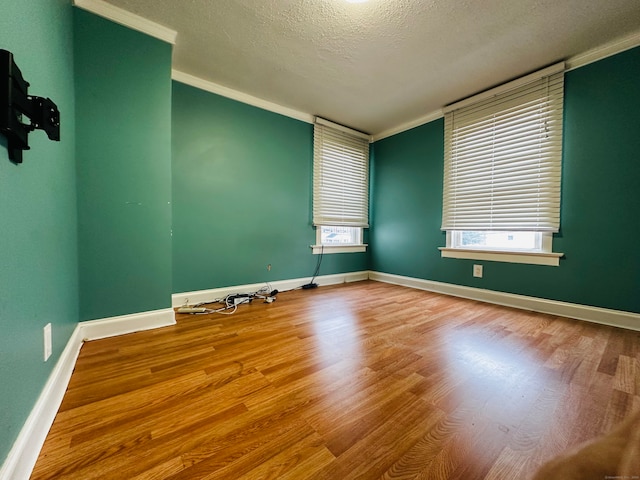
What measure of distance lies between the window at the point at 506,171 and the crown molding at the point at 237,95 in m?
1.88

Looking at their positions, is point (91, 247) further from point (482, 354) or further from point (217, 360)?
point (482, 354)

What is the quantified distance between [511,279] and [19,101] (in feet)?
11.5

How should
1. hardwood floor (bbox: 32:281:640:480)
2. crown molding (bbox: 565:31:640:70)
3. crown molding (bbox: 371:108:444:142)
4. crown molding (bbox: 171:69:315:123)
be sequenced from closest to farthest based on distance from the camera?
hardwood floor (bbox: 32:281:640:480), crown molding (bbox: 565:31:640:70), crown molding (bbox: 171:69:315:123), crown molding (bbox: 371:108:444:142)

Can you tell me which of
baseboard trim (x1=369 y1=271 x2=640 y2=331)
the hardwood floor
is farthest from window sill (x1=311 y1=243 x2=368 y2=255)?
the hardwood floor

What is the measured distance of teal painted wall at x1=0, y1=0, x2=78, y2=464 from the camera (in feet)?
2.29

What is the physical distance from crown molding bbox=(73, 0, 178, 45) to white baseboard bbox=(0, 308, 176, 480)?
2130 millimetres

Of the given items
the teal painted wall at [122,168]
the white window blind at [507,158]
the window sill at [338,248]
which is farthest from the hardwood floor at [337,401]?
the window sill at [338,248]

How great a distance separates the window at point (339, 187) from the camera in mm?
3398

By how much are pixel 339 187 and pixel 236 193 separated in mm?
1512

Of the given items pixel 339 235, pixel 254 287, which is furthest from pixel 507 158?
pixel 254 287

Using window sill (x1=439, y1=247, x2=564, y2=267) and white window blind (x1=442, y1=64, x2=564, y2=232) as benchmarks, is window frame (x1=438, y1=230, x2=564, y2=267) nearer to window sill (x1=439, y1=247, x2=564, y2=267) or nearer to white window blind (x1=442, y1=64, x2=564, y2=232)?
window sill (x1=439, y1=247, x2=564, y2=267)

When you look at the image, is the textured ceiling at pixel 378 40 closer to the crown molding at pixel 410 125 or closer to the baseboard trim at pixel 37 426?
the crown molding at pixel 410 125

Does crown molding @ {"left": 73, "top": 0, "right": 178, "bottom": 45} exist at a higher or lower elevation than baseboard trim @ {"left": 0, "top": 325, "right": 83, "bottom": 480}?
higher

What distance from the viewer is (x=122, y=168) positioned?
1.78 m
